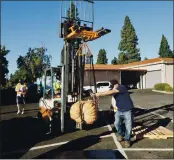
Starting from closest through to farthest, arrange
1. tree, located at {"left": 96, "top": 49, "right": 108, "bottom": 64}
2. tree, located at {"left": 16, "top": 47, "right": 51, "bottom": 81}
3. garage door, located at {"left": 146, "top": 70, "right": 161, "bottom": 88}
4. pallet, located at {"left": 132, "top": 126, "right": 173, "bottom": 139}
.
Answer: pallet, located at {"left": 132, "top": 126, "right": 173, "bottom": 139} < garage door, located at {"left": 146, "top": 70, "right": 161, "bottom": 88} < tree, located at {"left": 16, "top": 47, "right": 51, "bottom": 81} < tree, located at {"left": 96, "top": 49, "right": 108, "bottom": 64}

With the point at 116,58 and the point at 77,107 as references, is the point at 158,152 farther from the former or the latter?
the point at 116,58

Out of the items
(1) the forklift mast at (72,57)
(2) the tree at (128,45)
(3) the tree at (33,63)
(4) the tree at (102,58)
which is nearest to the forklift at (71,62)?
(1) the forklift mast at (72,57)

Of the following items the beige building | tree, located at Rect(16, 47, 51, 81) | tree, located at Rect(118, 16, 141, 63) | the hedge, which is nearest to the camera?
the hedge

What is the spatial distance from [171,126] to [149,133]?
215cm

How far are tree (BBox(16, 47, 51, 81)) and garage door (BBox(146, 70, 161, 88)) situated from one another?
27705 millimetres

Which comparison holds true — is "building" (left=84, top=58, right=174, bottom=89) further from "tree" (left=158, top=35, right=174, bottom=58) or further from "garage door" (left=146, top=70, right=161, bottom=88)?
"tree" (left=158, top=35, right=174, bottom=58)

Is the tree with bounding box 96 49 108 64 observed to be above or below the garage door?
above

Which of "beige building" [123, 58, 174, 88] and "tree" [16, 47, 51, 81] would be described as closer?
"beige building" [123, 58, 174, 88]

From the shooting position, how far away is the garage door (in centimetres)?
3638

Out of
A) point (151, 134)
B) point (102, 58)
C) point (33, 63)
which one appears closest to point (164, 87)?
point (151, 134)

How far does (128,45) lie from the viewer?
229 ft

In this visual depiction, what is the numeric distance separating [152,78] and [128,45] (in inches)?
1310

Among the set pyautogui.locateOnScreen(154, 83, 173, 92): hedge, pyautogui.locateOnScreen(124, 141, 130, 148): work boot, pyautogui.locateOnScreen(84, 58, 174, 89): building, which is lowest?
pyautogui.locateOnScreen(124, 141, 130, 148): work boot

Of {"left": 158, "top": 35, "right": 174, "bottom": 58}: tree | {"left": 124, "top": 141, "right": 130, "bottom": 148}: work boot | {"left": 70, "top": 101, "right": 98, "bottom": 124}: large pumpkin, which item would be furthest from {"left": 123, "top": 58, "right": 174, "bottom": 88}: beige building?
{"left": 158, "top": 35, "right": 174, "bottom": 58}: tree
